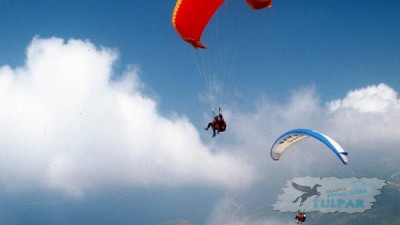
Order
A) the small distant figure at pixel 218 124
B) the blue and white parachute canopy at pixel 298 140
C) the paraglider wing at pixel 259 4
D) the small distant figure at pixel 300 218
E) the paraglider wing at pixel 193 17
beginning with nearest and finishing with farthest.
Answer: the paraglider wing at pixel 193 17 → the paraglider wing at pixel 259 4 → the small distant figure at pixel 218 124 → the blue and white parachute canopy at pixel 298 140 → the small distant figure at pixel 300 218

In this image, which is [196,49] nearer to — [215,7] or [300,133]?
[215,7]

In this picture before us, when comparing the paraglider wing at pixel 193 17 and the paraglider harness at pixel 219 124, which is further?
the paraglider harness at pixel 219 124

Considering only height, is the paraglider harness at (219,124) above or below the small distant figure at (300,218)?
above

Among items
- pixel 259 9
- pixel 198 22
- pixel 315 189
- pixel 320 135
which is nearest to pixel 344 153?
pixel 320 135

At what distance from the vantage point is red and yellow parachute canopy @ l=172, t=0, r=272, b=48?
53.2 feet

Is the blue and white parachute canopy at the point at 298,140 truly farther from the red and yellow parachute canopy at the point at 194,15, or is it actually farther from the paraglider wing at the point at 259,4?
the red and yellow parachute canopy at the point at 194,15

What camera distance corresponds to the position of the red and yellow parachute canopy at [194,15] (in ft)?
53.2

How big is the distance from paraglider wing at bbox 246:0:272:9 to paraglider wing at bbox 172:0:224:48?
5.58 feet

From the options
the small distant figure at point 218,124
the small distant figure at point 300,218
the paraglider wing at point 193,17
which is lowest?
the small distant figure at point 300,218

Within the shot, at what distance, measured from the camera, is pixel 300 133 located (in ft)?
84.6

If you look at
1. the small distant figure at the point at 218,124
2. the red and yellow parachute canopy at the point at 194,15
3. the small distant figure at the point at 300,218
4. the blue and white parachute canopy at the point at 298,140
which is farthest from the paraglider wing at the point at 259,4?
the small distant figure at the point at 300,218

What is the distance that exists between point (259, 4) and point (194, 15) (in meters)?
3.18

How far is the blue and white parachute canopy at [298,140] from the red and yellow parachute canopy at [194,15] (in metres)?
11.4

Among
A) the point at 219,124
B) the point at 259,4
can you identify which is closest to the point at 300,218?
the point at 219,124
